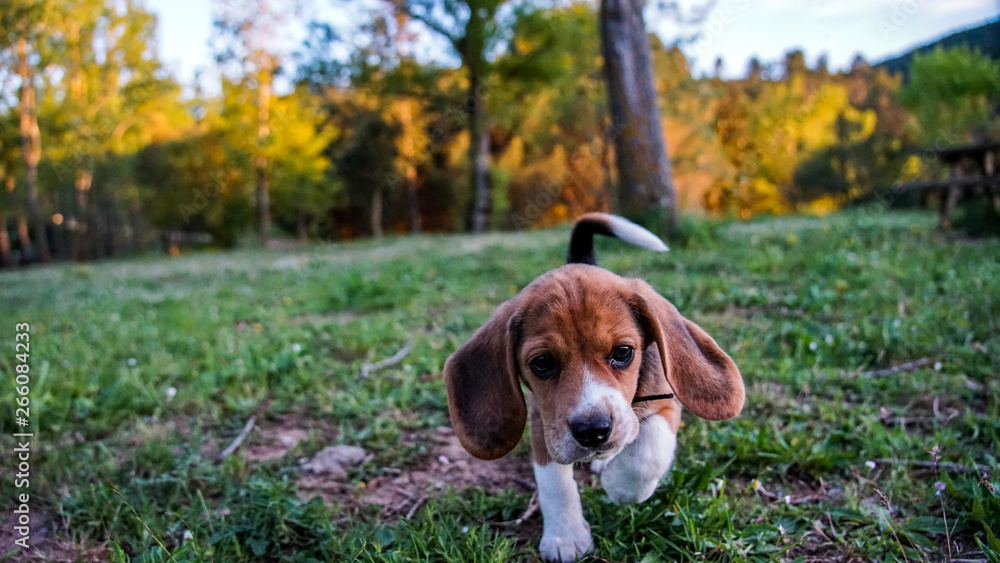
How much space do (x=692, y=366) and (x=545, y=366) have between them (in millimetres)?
557

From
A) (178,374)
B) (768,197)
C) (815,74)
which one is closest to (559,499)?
(178,374)

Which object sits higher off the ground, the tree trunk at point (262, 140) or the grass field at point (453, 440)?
the tree trunk at point (262, 140)

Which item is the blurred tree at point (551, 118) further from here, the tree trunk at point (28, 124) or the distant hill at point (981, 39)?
the tree trunk at point (28, 124)

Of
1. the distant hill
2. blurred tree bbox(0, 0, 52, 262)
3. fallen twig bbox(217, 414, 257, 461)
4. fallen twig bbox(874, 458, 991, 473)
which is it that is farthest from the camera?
blurred tree bbox(0, 0, 52, 262)

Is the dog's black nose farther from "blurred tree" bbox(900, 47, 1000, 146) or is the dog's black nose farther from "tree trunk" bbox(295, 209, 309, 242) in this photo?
"tree trunk" bbox(295, 209, 309, 242)

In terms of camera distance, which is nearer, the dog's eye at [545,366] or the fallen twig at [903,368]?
the dog's eye at [545,366]

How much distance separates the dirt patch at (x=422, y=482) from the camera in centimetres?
301

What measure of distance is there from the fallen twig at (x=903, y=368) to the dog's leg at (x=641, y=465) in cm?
219

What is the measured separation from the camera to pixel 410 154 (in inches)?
1310

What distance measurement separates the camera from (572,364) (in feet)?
7.51

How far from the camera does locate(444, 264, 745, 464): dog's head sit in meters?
2.25

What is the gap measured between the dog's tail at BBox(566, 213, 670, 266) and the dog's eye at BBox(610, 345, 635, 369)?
2.22 feet

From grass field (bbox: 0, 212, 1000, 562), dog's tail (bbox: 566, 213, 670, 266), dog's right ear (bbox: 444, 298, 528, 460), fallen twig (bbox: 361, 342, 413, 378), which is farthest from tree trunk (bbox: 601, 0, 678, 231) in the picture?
dog's right ear (bbox: 444, 298, 528, 460)

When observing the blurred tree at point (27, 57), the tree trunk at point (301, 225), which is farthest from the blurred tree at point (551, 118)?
the blurred tree at point (27, 57)
